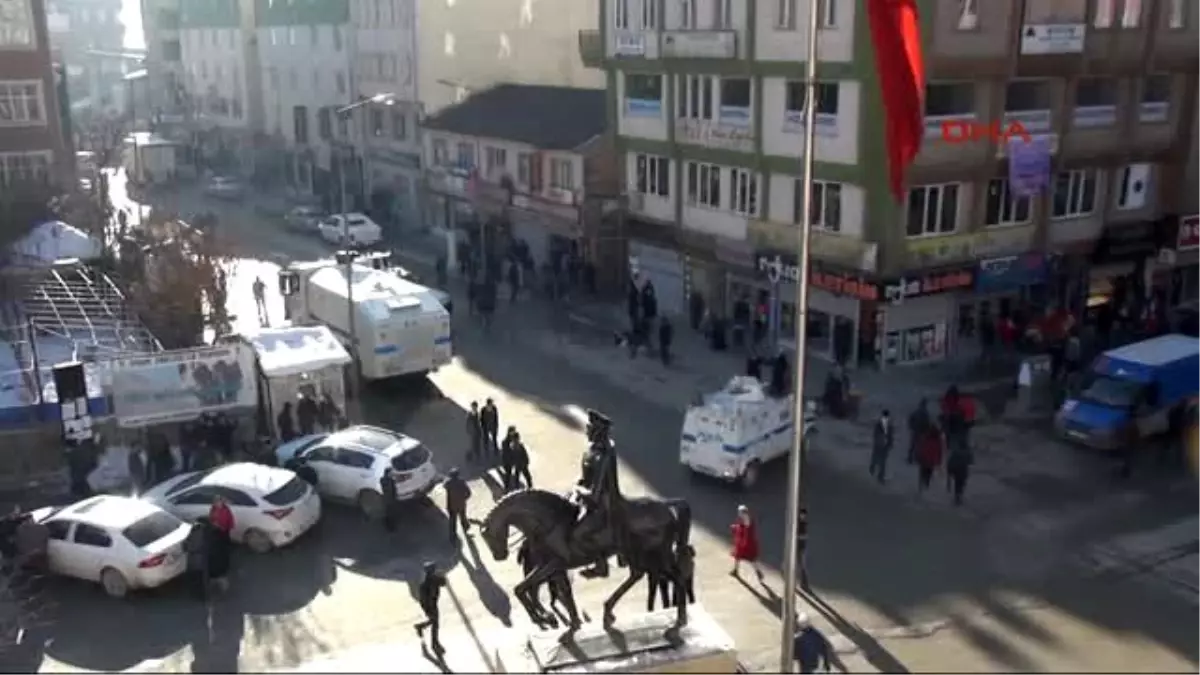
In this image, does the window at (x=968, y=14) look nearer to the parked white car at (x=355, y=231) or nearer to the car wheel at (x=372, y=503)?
the car wheel at (x=372, y=503)

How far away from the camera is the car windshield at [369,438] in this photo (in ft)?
75.4

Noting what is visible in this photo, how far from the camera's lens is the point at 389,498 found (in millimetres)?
21531

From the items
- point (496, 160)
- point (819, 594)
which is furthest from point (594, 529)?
point (496, 160)

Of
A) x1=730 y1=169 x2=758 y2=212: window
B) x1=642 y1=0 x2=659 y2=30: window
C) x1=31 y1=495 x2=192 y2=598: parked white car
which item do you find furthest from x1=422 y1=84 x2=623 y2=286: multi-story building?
x1=31 y1=495 x2=192 y2=598: parked white car

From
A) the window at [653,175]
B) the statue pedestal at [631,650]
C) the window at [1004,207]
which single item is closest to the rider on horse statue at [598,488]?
the statue pedestal at [631,650]

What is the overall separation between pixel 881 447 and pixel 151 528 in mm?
14336

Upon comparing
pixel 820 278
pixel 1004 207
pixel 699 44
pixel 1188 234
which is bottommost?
pixel 820 278

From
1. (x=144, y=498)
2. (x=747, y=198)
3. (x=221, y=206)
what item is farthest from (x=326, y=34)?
(x=144, y=498)

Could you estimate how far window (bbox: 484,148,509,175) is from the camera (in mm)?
47438

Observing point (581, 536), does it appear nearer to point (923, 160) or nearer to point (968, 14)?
point (923, 160)

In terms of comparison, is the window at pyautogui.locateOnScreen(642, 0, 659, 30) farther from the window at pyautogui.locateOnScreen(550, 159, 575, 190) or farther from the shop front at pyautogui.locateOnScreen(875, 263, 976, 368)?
the shop front at pyautogui.locateOnScreen(875, 263, 976, 368)

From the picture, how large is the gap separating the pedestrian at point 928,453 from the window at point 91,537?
50.5 feet

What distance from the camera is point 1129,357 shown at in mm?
26516

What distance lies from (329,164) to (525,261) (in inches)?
1177
